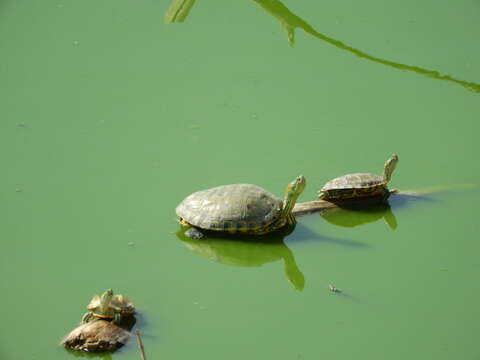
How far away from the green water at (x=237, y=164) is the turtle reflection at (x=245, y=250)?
2 cm

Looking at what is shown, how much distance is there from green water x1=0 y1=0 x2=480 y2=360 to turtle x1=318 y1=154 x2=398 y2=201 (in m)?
0.18

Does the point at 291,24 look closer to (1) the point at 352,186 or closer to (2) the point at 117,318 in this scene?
(1) the point at 352,186

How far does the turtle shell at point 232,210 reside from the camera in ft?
17.1

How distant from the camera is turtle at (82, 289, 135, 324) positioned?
13.9ft

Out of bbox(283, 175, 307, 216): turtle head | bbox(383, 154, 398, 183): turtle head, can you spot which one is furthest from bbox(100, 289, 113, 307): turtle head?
bbox(383, 154, 398, 183): turtle head

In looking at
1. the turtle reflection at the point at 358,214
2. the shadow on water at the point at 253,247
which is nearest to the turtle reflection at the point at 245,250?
the shadow on water at the point at 253,247

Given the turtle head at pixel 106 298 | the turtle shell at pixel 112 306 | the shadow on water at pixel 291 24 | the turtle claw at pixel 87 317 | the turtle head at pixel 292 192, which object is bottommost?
the turtle claw at pixel 87 317

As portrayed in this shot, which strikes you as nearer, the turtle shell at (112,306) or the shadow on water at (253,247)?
the turtle shell at (112,306)

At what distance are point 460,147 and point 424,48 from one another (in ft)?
6.71

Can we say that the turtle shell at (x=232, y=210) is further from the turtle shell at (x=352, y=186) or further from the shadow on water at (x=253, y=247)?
the turtle shell at (x=352, y=186)

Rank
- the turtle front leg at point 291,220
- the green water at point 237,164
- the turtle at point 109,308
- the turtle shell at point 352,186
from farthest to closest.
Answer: the turtle shell at point 352,186, the turtle front leg at point 291,220, the green water at point 237,164, the turtle at point 109,308

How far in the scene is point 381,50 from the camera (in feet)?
26.4

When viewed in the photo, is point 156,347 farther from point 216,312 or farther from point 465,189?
point 465,189

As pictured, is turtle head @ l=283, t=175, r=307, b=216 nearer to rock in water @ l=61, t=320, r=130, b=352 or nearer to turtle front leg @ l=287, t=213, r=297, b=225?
turtle front leg @ l=287, t=213, r=297, b=225
